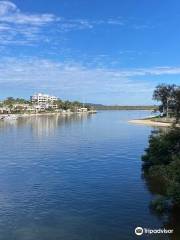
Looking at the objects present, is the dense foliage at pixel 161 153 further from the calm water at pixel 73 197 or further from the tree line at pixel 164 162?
the calm water at pixel 73 197

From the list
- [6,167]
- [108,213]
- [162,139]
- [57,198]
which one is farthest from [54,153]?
[108,213]

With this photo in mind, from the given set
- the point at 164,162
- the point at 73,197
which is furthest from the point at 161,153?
the point at 73,197

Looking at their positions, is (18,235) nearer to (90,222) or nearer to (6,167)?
(90,222)

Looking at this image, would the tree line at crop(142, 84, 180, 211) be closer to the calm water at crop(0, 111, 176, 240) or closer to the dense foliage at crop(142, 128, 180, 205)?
the dense foliage at crop(142, 128, 180, 205)

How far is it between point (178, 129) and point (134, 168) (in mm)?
9079

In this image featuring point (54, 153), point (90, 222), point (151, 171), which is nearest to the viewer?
point (90, 222)

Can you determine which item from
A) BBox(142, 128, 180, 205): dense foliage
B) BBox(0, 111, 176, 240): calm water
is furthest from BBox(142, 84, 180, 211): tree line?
BBox(0, 111, 176, 240): calm water

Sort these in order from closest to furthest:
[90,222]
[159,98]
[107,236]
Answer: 1. [107,236]
2. [90,222]
3. [159,98]

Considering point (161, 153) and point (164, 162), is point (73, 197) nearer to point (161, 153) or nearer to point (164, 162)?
point (164, 162)

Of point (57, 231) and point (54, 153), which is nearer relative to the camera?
point (57, 231)

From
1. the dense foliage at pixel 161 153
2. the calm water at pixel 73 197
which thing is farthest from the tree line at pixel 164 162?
the calm water at pixel 73 197

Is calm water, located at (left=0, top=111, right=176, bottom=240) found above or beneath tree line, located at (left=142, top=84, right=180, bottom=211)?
beneath

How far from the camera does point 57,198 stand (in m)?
43.9

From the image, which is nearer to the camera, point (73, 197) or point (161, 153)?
point (73, 197)
